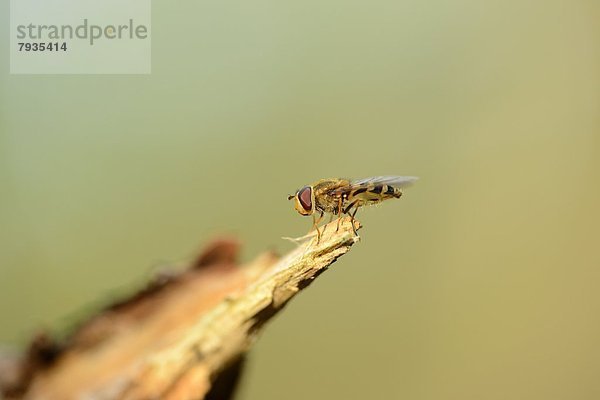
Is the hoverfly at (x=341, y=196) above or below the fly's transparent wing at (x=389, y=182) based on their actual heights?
below

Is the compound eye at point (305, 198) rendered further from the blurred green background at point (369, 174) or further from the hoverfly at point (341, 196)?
the blurred green background at point (369, 174)

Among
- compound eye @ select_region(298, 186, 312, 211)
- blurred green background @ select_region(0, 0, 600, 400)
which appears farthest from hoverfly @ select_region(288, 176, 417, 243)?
blurred green background @ select_region(0, 0, 600, 400)

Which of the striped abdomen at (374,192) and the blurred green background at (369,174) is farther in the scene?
the blurred green background at (369,174)

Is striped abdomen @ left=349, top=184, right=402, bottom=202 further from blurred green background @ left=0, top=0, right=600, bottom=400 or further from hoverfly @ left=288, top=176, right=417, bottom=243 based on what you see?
blurred green background @ left=0, top=0, right=600, bottom=400

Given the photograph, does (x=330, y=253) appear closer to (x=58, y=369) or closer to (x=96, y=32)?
(x=96, y=32)

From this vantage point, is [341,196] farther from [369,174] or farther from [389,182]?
[369,174]

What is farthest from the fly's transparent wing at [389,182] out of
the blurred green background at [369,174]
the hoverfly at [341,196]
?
the blurred green background at [369,174]
